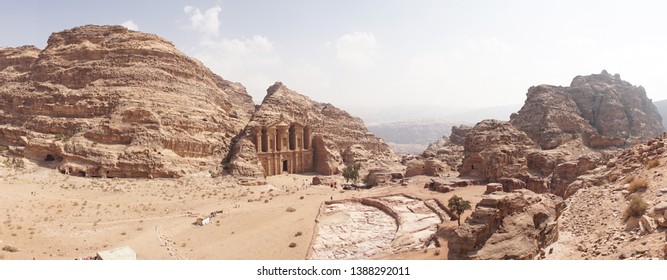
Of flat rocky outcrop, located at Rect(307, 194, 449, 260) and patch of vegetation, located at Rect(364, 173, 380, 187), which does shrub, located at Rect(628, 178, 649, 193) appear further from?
patch of vegetation, located at Rect(364, 173, 380, 187)

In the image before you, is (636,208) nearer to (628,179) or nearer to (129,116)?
(628,179)

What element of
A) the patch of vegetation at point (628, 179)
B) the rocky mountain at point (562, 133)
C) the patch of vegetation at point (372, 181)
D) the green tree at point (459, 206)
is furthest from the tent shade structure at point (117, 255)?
the patch of vegetation at point (372, 181)

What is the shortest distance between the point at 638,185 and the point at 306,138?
171 feet

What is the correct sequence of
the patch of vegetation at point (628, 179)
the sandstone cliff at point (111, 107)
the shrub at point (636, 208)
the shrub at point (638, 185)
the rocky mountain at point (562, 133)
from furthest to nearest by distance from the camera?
the sandstone cliff at point (111, 107) → the rocky mountain at point (562, 133) → the patch of vegetation at point (628, 179) → the shrub at point (638, 185) → the shrub at point (636, 208)

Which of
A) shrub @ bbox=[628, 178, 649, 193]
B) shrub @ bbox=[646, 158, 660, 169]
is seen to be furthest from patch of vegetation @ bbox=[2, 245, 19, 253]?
shrub @ bbox=[646, 158, 660, 169]

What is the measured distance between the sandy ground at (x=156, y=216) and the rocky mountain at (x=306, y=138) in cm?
1111

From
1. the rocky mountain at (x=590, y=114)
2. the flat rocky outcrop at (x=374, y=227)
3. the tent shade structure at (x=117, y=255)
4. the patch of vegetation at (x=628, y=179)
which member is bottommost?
the flat rocky outcrop at (x=374, y=227)

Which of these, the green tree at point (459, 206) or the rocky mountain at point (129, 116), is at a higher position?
the rocky mountain at point (129, 116)

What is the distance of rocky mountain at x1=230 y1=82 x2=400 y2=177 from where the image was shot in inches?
2033

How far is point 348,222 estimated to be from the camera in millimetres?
26625

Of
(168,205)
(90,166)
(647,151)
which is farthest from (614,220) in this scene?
(90,166)

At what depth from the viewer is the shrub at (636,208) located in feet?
34.5

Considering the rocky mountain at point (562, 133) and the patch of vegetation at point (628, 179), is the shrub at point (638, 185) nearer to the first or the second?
the patch of vegetation at point (628, 179)

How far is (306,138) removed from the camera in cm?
6234
